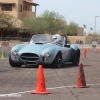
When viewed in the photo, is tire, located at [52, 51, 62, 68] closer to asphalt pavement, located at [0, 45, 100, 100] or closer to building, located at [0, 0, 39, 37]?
asphalt pavement, located at [0, 45, 100, 100]

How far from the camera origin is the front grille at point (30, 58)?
17.1 m

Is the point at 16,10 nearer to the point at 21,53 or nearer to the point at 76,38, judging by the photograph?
the point at 76,38

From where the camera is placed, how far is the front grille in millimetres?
17147

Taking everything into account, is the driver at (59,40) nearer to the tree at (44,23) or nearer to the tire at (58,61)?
the tire at (58,61)

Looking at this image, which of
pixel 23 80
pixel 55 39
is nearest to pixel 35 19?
pixel 55 39

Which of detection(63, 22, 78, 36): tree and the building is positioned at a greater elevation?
the building

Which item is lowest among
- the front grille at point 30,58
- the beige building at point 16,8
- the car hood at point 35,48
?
the front grille at point 30,58

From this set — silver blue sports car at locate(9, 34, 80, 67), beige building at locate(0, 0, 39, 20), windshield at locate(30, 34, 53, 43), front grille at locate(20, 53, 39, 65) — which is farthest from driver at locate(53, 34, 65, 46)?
beige building at locate(0, 0, 39, 20)

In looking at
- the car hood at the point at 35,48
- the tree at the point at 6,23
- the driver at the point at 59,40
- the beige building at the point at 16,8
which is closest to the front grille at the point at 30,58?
the car hood at the point at 35,48

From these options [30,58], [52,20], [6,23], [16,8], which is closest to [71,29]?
[52,20]

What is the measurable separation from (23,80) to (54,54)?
15.7 feet

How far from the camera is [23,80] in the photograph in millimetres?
12766

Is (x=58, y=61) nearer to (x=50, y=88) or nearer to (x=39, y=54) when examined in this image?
(x=39, y=54)

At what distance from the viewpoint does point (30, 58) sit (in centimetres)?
1725
